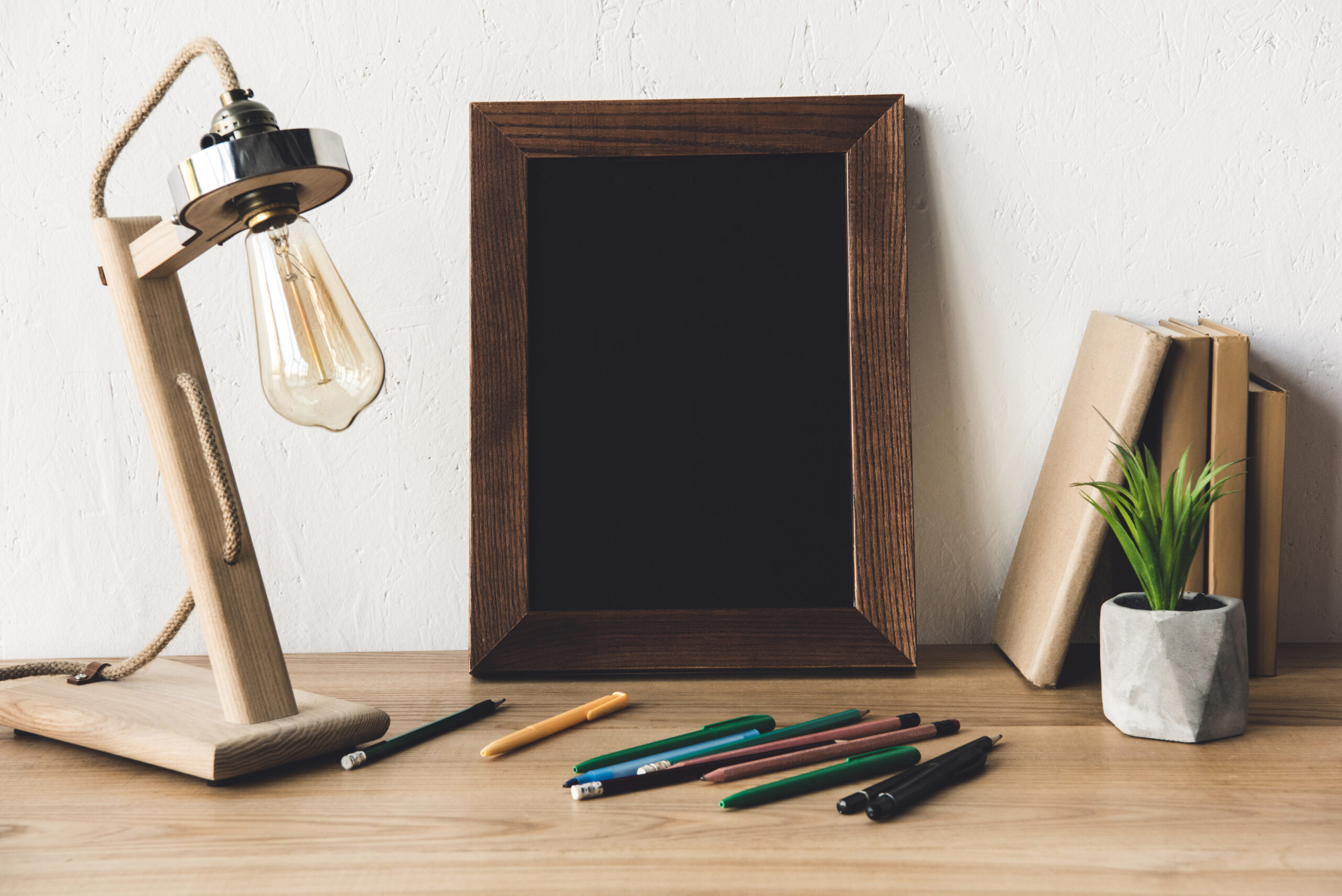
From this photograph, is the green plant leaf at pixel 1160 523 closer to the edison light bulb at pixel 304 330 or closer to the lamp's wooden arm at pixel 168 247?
the edison light bulb at pixel 304 330

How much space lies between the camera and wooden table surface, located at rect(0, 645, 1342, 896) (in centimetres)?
46

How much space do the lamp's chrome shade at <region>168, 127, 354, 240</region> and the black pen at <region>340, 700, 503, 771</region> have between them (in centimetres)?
35

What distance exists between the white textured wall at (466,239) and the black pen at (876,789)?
305 mm

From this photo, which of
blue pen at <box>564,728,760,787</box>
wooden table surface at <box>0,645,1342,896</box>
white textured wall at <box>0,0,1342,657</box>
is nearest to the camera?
wooden table surface at <box>0,645,1342,896</box>

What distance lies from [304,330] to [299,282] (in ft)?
0.10

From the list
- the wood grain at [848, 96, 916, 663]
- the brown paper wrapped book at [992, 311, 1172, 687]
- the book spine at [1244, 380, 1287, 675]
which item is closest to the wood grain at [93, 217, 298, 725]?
the wood grain at [848, 96, 916, 663]

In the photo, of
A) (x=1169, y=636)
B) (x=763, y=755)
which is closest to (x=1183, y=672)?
(x=1169, y=636)

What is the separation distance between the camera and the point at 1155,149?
0.83m

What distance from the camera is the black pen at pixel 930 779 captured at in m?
0.52

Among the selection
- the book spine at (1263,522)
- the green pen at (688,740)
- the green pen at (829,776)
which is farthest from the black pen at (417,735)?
the book spine at (1263,522)

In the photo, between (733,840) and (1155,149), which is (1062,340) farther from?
(733,840)

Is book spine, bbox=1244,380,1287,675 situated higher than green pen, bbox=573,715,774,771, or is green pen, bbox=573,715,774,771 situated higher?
book spine, bbox=1244,380,1287,675

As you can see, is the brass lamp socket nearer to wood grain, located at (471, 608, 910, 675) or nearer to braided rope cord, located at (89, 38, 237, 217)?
braided rope cord, located at (89, 38, 237, 217)

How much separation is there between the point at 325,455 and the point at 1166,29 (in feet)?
2.80
